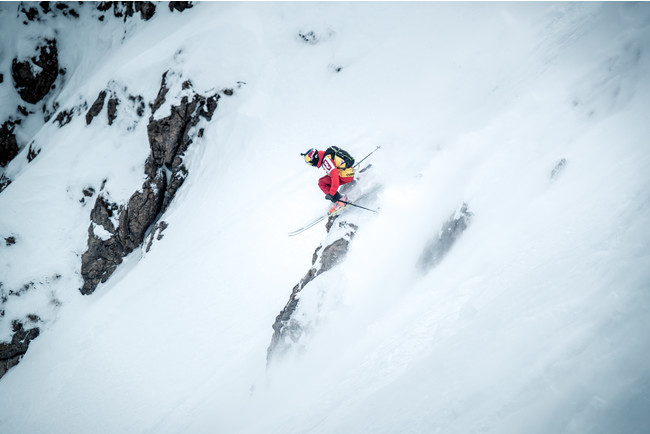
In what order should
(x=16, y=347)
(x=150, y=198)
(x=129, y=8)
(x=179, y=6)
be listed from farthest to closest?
(x=129, y=8) < (x=179, y=6) < (x=16, y=347) < (x=150, y=198)

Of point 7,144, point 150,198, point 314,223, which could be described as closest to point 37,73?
point 7,144

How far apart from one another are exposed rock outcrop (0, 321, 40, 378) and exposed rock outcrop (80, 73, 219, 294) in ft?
13.6

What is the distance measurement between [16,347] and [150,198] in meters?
11.6

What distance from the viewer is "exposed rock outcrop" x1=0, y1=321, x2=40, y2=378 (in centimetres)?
1759

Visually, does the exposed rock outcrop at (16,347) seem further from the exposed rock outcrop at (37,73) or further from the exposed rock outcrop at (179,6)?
the exposed rock outcrop at (179,6)

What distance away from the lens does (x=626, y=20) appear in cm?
743

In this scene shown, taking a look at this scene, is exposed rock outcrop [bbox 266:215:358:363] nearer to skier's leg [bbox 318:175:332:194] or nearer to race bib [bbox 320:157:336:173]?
skier's leg [bbox 318:175:332:194]

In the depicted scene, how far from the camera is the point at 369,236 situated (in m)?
8.74

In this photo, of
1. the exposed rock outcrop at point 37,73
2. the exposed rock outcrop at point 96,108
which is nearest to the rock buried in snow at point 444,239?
the exposed rock outcrop at point 96,108

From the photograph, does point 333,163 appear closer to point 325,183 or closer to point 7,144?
point 325,183

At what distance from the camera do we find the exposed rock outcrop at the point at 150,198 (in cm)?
1587

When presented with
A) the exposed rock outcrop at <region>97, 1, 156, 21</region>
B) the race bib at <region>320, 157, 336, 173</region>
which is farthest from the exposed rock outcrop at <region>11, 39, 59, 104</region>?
the race bib at <region>320, 157, 336, 173</region>

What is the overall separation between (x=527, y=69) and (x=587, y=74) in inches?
69.0

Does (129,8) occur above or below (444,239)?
above
